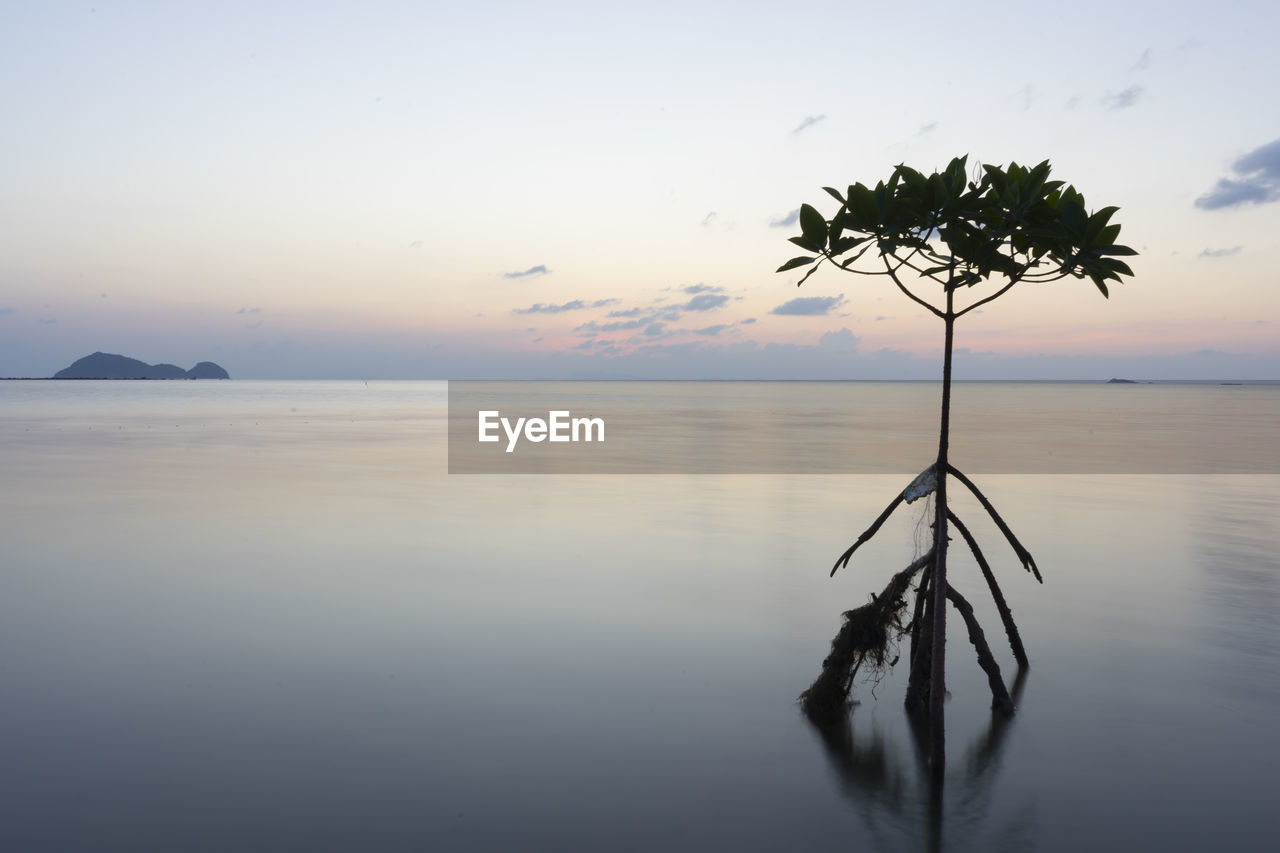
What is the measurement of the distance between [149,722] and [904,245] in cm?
985

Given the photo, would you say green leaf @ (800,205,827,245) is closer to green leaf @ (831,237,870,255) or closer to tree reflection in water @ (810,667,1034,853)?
green leaf @ (831,237,870,255)

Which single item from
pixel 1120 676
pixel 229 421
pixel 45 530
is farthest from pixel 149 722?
pixel 229 421

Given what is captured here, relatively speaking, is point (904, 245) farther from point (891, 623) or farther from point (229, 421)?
point (229, 421)

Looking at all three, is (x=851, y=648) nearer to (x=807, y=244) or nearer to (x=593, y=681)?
(x=593, y=681)

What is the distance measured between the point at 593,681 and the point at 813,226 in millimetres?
6461

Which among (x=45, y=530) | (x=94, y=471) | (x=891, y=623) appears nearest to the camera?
(x=891, y=623)

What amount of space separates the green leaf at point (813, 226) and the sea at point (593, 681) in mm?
5476

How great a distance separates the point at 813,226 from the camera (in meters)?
9.38

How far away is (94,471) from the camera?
35.8 metres

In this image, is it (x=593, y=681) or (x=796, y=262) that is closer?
(x=796, y=262)

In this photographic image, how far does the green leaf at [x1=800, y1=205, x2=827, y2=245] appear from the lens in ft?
30.6

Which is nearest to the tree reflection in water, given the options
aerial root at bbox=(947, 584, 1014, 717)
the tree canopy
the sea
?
the sea

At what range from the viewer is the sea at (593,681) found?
861 cm

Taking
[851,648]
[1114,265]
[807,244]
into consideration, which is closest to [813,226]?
Answer: [807,244]
